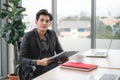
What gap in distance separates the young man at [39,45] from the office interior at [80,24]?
1611 millimetres

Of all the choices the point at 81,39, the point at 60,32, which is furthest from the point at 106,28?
the point at 60,32

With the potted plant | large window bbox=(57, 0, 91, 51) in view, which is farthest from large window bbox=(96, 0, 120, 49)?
the potted plant

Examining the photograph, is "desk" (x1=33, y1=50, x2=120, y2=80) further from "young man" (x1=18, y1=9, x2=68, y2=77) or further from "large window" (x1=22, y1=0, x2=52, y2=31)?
"large window" (x1=22, y1=0, x2=52, y2=31)

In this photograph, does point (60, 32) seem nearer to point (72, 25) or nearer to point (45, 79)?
point (72, 25)

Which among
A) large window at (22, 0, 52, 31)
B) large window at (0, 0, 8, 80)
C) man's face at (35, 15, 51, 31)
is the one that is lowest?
large window at (0, 0, 8, 80)

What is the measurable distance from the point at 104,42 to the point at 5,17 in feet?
6.41

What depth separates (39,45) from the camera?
2.76 m

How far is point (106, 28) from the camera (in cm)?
435

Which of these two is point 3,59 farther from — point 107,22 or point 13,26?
point 107,22

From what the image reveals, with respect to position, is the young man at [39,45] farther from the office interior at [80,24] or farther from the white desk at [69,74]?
the office interior at [80,24]

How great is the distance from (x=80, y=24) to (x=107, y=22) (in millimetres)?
541

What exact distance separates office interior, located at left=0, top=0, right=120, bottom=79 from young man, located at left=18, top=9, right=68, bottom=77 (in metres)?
1.61

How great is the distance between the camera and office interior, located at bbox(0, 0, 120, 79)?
430 cm

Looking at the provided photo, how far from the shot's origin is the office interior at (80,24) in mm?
4302
